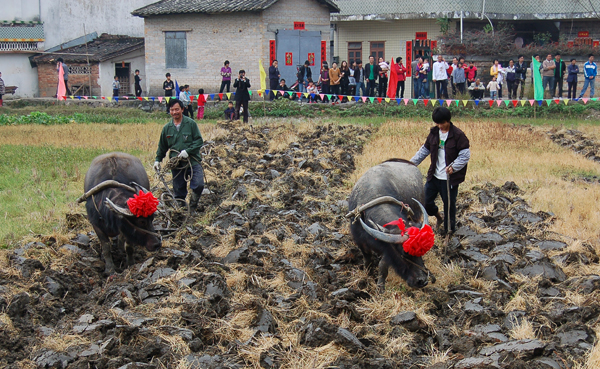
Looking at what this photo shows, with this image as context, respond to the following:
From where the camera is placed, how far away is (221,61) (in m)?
26.3

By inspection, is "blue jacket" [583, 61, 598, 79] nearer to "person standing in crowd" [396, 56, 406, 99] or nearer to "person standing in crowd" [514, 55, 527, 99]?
"person standing in crowd" [514, 55, 527, 99]

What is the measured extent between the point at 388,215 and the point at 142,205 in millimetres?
2800

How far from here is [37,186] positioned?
1104 centimetres

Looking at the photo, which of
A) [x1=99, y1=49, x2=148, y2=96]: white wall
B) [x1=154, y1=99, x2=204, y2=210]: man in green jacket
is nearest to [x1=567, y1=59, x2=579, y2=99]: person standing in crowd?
[x1=154, y1=99, x2=204, y2=210]: man in green jacket

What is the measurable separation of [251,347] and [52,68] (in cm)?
2913

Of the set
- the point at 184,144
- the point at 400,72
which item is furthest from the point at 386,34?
the point at 184,144

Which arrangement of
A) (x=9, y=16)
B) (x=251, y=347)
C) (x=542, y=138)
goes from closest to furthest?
(x=251, y=347)
(x=542, y=138)
(x=9, y=16)

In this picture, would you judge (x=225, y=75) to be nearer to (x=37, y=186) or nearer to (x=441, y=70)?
(x=441, y=70)

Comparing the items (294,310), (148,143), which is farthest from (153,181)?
(294,310)

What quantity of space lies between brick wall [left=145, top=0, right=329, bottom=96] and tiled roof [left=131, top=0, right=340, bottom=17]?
424mm

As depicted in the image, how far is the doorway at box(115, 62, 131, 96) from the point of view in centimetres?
3086

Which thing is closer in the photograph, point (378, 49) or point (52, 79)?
point (378, 49)

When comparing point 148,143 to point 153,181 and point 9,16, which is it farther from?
point 9,16

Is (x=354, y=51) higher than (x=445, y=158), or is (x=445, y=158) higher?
(x=354, y=51)
